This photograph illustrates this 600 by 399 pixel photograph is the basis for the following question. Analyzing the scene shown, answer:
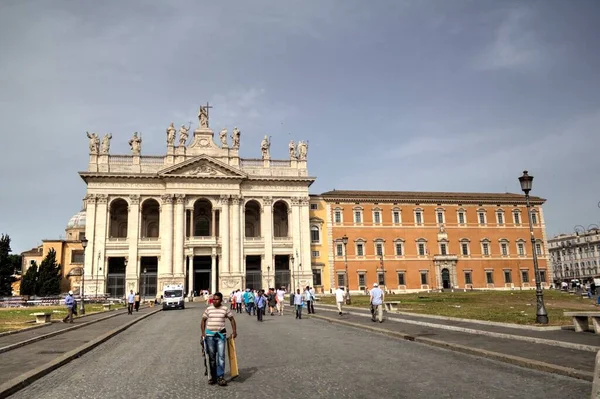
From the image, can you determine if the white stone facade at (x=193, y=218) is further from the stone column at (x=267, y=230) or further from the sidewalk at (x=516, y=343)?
the sidewalk at (x=516, y=343)

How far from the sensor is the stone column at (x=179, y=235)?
186 feet

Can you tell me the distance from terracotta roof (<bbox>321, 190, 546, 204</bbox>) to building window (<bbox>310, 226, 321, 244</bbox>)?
424 cm

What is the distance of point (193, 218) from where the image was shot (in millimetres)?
61750

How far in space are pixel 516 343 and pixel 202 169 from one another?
50.1 meters

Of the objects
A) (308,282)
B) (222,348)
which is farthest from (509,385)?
(308,282)

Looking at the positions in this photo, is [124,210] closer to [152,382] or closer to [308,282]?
[308,282]

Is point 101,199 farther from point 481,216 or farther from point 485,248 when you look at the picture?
point 485,248

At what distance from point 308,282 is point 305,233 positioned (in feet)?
19.8

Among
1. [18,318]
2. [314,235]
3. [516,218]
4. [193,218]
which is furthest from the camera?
[516,218]

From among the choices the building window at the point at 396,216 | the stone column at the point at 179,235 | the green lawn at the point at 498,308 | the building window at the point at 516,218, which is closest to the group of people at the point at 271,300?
the green lawn at the point at 498,308

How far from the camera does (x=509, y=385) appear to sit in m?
8.27

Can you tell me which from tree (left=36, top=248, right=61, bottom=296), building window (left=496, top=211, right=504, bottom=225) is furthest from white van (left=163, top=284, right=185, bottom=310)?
building window (left=496, top=211, right=504, bottom=225)

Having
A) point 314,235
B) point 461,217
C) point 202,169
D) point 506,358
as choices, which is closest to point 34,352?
point 506,358

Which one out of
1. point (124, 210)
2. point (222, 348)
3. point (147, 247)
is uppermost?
point (124, 210)
